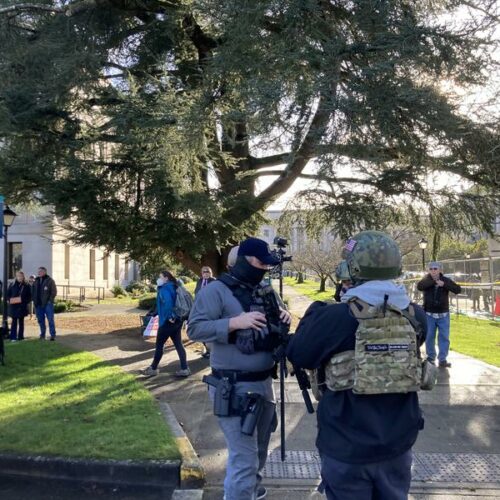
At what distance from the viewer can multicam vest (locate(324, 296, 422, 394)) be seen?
7.31 feet

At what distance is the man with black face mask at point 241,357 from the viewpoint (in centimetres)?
313

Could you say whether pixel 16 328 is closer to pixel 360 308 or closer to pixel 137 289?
pixel 360 308

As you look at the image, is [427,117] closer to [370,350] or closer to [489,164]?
[489,164]

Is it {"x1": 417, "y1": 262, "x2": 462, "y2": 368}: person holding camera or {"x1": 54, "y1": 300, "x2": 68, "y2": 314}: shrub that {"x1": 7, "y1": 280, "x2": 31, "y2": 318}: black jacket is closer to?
{"x1": 417, "y1": 262, "x2": 462, "y2": 368}: person holding camera

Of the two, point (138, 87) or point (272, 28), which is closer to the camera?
point (272, 28)

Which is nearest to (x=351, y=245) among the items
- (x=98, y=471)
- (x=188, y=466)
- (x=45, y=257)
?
(x=188, y=466)

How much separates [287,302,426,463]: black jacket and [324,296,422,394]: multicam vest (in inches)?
1.7

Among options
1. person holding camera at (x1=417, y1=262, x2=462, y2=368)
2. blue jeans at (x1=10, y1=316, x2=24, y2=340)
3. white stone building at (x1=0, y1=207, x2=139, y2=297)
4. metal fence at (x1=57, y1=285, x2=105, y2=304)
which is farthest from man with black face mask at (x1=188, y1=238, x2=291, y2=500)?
metal fence at (x1=57, y1=285, x2=105, y2=304)

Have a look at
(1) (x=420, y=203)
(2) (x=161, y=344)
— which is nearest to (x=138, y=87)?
(2) (x=161, y=344)

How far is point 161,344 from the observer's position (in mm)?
Result: 8211

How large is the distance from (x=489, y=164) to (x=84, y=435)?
651cm

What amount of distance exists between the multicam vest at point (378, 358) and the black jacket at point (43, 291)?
1111 centimetres

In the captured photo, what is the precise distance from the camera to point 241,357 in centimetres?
325

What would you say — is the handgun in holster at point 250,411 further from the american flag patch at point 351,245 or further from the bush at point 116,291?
the bush at point 116,291
